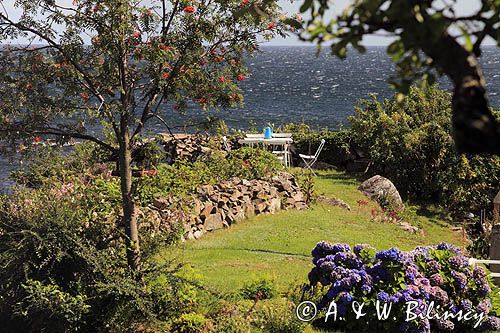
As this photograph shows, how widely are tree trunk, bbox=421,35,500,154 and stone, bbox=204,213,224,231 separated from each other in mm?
8586

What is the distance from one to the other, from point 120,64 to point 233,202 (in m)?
5.74

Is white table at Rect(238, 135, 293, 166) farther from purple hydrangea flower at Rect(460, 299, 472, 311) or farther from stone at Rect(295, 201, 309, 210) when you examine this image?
purple hydrangea flower at Rect(460, 299, 472, 311)

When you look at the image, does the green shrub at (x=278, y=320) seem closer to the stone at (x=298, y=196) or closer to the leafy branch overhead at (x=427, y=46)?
the leafy branch overhead at (x=427, y=46)

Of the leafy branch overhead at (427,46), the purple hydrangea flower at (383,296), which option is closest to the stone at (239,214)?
the purple hydrangea flower at (383,296)

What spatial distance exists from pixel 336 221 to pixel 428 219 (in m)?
3.43

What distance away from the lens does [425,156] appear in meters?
15.5

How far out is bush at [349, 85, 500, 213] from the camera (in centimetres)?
1456

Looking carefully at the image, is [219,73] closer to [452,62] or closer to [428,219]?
[452,62]

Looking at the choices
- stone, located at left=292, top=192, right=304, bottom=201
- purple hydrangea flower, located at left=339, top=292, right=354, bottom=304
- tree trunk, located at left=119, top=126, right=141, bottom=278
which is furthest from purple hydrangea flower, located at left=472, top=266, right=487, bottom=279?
stone, located at left=292, top=192, right=304, bottom=201

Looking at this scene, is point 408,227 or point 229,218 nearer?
point 229,218

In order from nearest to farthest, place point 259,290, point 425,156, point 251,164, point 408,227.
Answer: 1. point 259,290
2. point 408,227
3. point 251,164
4. point 425,156

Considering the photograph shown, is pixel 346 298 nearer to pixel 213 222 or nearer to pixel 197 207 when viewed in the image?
pixel 197 207

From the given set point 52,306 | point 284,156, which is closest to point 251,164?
point 284,156

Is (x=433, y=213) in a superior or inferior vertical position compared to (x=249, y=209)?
inferior
